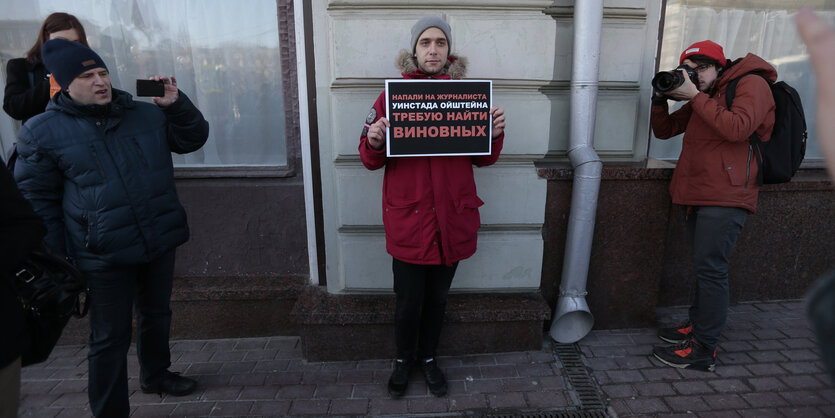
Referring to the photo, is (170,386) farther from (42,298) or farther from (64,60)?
(64,60)

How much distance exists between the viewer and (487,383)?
10.1 feet

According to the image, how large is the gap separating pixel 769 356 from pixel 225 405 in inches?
141

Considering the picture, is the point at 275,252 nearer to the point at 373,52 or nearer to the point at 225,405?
the point at 225,405

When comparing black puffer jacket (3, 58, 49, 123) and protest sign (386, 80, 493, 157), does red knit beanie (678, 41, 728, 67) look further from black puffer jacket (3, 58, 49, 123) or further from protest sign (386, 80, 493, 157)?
black puffer jacket (3, 58, 49, 123)

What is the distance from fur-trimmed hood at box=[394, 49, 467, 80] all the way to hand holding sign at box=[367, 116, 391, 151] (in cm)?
32

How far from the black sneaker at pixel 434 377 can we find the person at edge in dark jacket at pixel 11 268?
78.8 inches

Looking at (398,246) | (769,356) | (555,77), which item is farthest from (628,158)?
(398,246)

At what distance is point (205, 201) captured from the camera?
145 inches

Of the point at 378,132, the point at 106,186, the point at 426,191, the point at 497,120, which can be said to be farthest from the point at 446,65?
the point at 106,186

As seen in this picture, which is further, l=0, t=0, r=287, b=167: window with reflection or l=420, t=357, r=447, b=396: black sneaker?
l=0, t=0, r=287, b=167: window with reflection

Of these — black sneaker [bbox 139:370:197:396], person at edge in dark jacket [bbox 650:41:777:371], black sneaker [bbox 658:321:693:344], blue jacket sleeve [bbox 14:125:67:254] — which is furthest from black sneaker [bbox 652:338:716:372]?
blue jacket sleeve [bbox 14:125:67:254]

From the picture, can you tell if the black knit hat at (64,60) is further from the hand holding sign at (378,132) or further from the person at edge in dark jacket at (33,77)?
the hand holding sign at (378,132)

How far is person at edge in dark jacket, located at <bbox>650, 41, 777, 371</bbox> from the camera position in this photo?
2717mm

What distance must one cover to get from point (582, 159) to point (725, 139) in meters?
0.80
